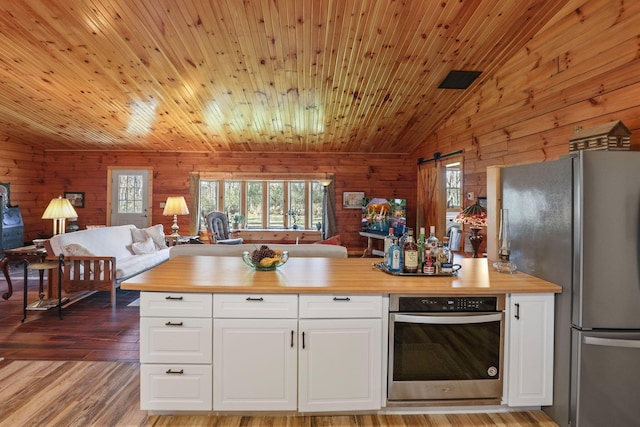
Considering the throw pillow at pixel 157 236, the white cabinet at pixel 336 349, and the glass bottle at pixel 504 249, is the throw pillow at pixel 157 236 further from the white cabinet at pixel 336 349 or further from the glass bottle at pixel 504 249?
the glass bottle at pixel 504 249

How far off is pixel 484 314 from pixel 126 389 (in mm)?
2498

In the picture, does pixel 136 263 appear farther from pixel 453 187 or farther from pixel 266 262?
pixel 453 187

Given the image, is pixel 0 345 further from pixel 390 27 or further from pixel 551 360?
pixel 390 27

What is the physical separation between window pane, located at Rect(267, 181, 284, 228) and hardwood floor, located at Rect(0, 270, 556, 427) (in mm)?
4851

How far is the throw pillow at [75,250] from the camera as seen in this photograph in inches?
177

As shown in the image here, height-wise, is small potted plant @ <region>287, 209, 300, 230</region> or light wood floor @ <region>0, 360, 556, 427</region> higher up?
small potted plant @ <region>287, 209, 300, 230</region>

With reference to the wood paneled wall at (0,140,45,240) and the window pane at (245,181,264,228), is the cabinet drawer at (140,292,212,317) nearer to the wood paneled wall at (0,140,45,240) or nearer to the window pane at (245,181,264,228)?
the window pane at (245,181,264,228)

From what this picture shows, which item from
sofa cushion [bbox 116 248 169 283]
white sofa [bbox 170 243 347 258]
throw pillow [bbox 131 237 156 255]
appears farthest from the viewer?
throw pillow [bbox 131 237 156 255]

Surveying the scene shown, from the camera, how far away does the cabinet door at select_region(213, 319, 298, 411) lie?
2090 mm

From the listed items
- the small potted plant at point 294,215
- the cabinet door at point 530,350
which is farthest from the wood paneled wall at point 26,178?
the cabinet door at point 530,350

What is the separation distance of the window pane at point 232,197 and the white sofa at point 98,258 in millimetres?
2931

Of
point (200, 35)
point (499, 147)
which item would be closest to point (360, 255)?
point (499, 147)

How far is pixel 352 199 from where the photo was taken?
8422mm

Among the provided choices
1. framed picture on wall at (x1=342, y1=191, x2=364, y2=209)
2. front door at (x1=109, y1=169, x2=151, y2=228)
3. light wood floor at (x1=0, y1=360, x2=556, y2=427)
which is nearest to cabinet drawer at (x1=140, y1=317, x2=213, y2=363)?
light wood floor at (x1=0, y1=360, x2=556, y2=427)
